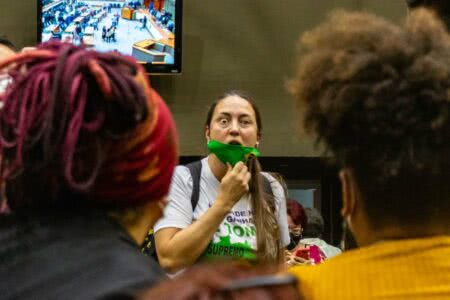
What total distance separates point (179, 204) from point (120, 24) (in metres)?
3.48

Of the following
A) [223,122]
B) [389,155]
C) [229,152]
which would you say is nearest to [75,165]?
[389,155]

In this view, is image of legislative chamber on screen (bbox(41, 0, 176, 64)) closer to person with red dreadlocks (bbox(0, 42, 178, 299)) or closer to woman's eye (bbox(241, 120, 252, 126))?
woman's eye (bbox(241, 120, 252, 126))

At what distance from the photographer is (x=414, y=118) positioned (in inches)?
51.8

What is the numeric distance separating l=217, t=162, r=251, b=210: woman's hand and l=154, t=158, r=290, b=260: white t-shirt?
0.10 metres

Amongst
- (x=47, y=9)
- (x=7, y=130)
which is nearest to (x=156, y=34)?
(x=47, y=9)

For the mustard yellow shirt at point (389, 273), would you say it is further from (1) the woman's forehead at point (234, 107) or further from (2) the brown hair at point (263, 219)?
(1) the woman's forehead at point (234, 107)

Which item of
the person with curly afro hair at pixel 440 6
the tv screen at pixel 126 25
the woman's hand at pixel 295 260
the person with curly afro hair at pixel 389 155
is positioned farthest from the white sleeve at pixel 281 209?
the tv screen at pixel 126 25

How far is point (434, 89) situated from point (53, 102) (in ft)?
2.22

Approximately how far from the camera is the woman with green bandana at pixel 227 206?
2680mm

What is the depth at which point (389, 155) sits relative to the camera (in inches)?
52.3

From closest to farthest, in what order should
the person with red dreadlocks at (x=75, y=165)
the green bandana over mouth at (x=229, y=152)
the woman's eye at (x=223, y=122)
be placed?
the person with red dreadlocks at (x=75, y=165), the green bandana over mouth at (x=229, y=152), the woman's eye at (x=223, y=122)

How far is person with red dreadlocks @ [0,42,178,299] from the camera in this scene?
1247mm

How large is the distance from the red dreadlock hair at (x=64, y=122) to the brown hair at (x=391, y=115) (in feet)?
1.16

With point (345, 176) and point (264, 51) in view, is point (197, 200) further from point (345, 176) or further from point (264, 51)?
point (264, 51)
